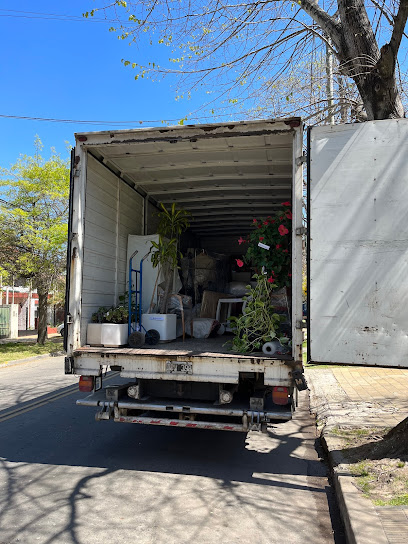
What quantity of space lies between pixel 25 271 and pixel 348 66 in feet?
48.1

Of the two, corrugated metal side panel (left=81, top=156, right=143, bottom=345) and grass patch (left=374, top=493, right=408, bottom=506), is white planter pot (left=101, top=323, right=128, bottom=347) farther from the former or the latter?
grass patch (left=374, top=493, right=408, bottom=506)

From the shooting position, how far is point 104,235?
247 inches

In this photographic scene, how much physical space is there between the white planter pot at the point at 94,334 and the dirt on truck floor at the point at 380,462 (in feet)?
10.6

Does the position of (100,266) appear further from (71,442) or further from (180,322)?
(71,442)

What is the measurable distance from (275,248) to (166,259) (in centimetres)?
213

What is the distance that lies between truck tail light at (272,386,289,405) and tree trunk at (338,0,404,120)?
373cm

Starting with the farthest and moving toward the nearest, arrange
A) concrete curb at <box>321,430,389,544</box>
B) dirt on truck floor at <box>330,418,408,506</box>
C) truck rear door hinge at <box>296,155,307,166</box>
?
truck rear door hinge at <box>296,155,307,166</box> → dirt on truck floor at <box>330,418,408,506</box> → concrete curb at <box>321,430,389,544</box>

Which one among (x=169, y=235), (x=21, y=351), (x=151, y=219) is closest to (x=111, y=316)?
(x=169, y=235)

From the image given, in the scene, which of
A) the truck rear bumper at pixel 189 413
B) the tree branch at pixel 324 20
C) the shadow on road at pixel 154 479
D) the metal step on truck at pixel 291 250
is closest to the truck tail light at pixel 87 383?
the metal step on truck at pixel 291 250

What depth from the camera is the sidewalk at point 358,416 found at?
10.3ft

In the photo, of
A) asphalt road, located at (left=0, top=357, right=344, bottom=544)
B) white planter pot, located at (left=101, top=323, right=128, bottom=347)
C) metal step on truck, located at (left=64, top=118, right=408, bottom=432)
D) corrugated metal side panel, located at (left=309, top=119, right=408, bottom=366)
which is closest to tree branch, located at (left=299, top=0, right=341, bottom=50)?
metal step on truck, located at (left=64, top=118, right=408, bottom=432)

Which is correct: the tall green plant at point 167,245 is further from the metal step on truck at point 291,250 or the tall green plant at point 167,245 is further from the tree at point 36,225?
the tree at point 36,225

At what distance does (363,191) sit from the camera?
413cm

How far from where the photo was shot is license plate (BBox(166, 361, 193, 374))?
4.78 meters
